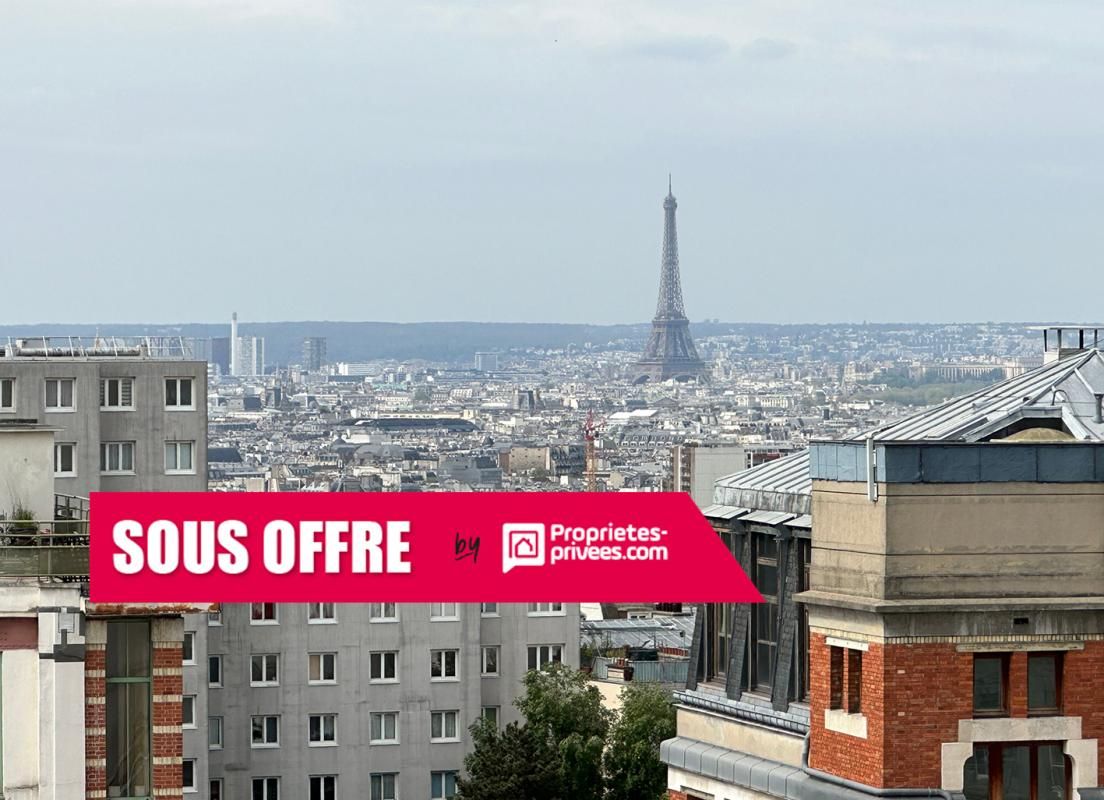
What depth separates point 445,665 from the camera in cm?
9550

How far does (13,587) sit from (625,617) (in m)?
132

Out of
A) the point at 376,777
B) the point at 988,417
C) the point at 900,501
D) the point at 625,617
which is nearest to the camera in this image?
the point at 900,501

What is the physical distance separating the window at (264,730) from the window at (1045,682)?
228 ft

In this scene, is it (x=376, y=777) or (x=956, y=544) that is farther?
(x=376, y=777)

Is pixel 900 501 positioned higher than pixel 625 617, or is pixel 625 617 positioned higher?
pixel 900 501

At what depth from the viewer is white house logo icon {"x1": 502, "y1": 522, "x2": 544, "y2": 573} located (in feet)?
99.8

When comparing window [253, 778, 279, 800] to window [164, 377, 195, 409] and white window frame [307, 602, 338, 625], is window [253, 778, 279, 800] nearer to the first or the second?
white window frame [307, 602, 338, 625]

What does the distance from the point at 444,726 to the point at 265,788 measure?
6553 millimetres

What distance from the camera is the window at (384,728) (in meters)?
95.1

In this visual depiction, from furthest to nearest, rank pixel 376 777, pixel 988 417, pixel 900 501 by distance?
pixel 376 777 < pixel 988 417 < pixel 900 501

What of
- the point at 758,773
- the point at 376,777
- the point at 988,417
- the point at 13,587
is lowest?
the point at 376,777

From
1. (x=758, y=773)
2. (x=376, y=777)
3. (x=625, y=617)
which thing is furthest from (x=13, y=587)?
(x=625, y=617)

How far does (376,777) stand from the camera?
9531 centimetres

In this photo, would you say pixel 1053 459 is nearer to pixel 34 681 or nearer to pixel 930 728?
pixel 930 728
